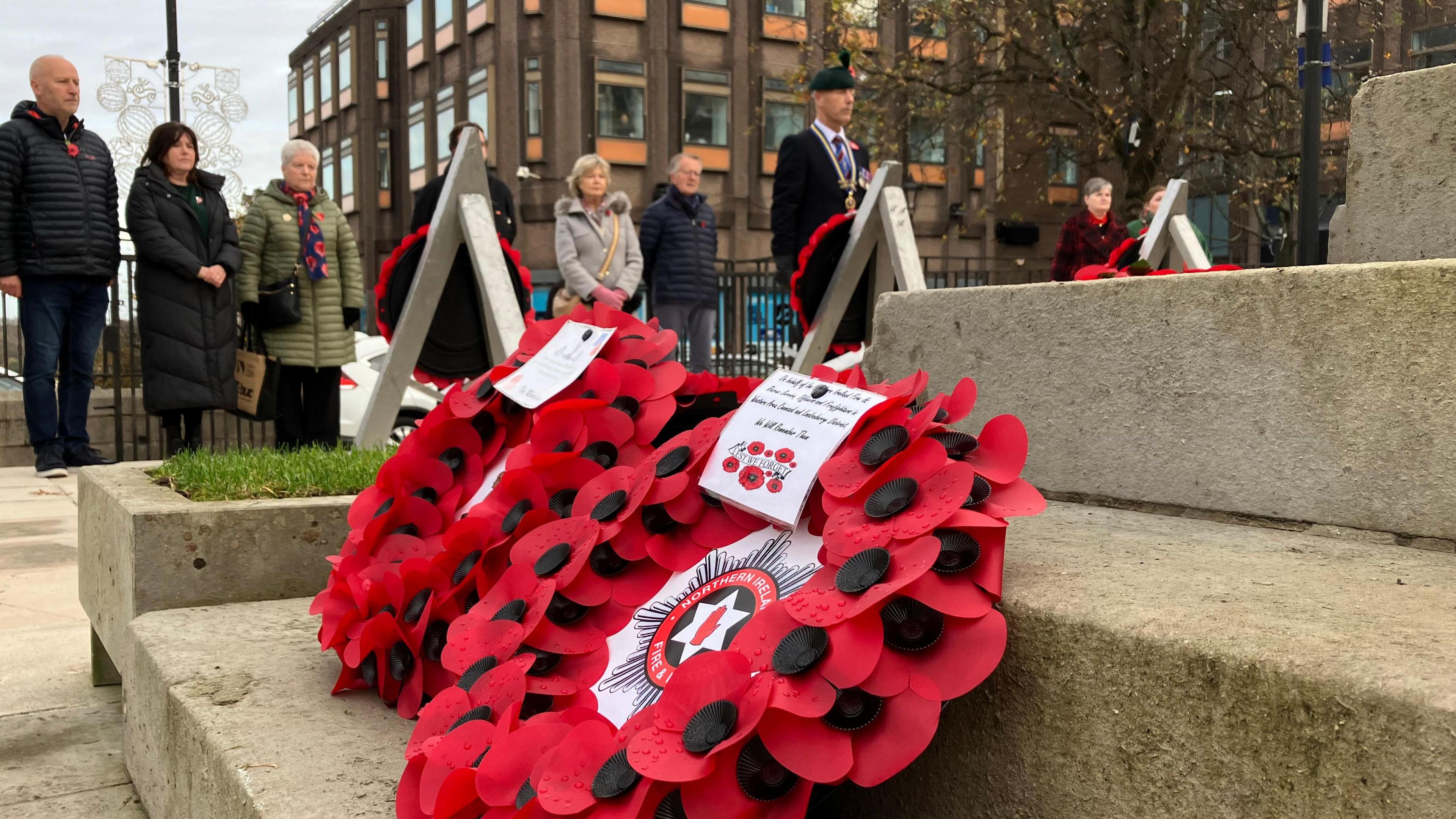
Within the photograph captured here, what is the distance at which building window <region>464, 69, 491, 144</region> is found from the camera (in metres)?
32.0

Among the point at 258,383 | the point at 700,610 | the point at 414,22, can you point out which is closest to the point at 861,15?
the point at 258,383

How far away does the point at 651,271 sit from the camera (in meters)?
8.73

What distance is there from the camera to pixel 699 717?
131cm

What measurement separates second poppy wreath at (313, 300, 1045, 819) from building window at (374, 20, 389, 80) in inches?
1572

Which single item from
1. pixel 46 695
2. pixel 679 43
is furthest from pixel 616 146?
pixel 46 695

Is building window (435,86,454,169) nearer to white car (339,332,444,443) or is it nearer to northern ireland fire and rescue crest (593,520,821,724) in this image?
white car (339,332,444,443)

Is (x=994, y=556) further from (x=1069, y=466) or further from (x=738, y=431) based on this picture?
(x=1069, y=466)

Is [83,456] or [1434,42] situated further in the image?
[1434,42]

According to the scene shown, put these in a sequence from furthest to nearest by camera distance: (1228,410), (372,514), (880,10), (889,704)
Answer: (880,10) → (372,514) → (1228,410) → (889,704)

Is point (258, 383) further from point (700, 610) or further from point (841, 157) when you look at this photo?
point (700, 610)

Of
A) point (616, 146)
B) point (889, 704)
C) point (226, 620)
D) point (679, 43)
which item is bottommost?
point (226, 620)

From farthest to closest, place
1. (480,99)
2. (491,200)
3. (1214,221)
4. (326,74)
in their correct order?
(326,74), (480,99), (1214,221), (491,200)

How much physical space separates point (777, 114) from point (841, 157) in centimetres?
2789

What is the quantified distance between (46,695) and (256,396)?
3.20m
